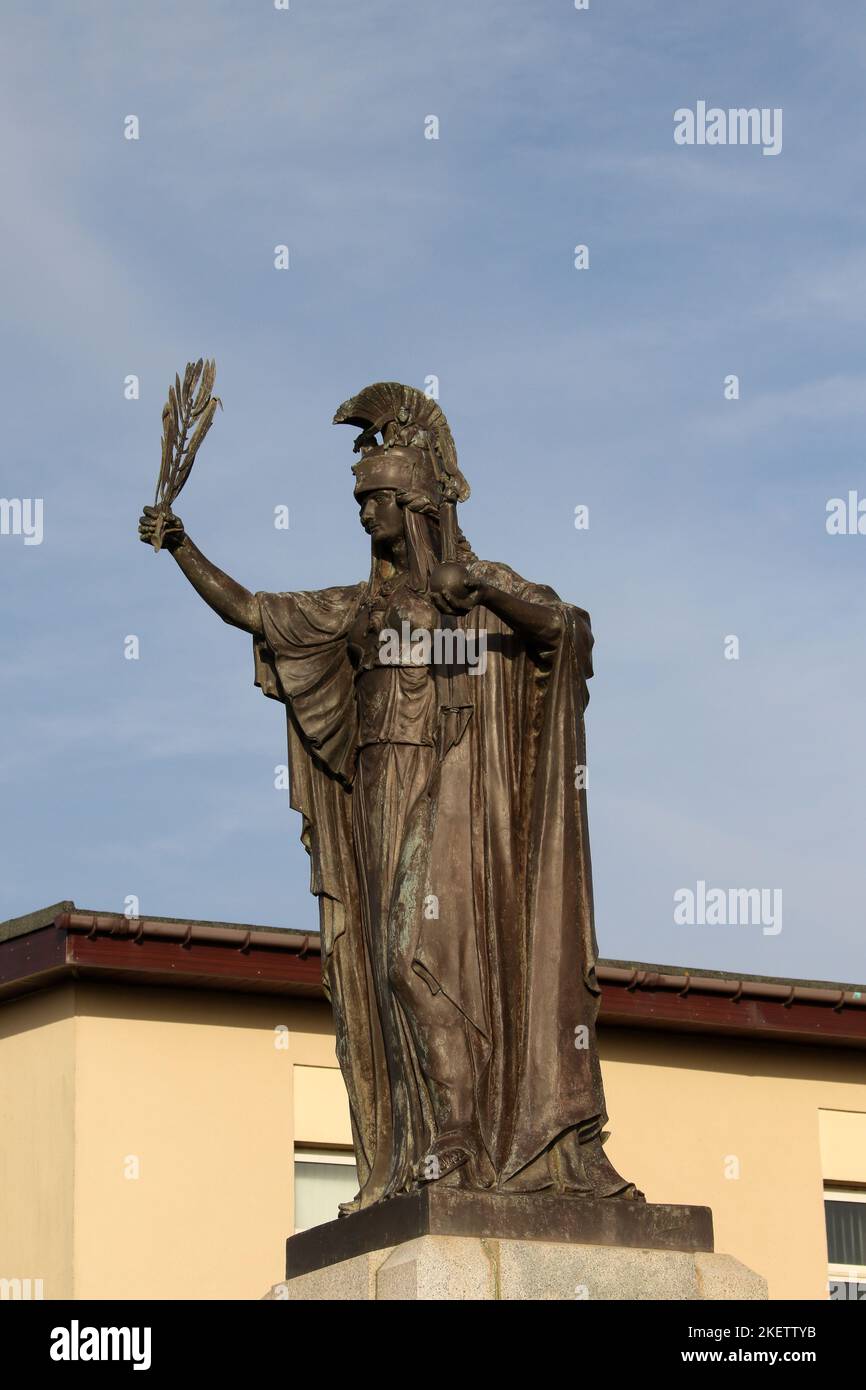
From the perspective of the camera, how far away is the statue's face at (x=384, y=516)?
38.6 ft

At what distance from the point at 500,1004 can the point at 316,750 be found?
1.49 metres

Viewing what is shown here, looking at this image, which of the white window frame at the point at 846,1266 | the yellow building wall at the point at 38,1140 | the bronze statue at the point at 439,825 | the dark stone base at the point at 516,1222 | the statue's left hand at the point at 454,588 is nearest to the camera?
the dark stone base at the point at 516,1222

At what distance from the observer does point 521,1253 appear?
10.2 metres

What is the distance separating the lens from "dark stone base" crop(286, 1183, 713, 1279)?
1027cm

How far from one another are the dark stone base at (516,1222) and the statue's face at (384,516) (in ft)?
9.72

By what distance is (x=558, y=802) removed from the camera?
446 inches

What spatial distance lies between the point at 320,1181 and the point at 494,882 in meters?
10.4

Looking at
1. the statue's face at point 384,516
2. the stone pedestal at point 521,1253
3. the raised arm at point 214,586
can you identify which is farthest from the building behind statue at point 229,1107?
the stone pedestal at point 521,1253

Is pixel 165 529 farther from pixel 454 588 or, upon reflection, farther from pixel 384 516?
pixel 454 588

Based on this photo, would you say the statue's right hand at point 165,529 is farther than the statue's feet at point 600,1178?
Yes

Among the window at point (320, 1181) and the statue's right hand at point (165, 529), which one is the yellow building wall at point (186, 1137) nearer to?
the window at point (320, 1181)

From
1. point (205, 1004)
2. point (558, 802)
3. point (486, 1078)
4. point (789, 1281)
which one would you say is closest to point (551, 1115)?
point (486, 1078)

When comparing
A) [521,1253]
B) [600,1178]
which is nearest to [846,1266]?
[600,1178]
